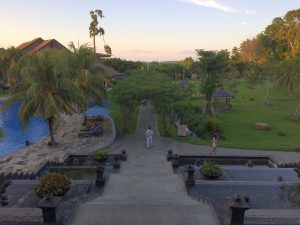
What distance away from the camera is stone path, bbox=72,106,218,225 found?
1059 cm

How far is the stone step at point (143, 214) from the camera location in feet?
34.2

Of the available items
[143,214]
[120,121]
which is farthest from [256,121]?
[143,214]

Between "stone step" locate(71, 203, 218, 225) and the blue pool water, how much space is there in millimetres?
14767

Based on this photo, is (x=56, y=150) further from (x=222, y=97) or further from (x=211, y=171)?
(x=222, y=97)

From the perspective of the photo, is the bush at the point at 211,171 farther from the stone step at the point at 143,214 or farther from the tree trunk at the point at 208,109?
the tree trunk at the point at 208,109

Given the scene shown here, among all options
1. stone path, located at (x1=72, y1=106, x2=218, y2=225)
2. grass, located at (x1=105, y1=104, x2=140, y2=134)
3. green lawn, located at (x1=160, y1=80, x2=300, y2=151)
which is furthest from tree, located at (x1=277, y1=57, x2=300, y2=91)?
stone path, located at (x1=72, y1=106, x2=218, y2=225)

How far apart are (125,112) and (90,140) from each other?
12.7ft

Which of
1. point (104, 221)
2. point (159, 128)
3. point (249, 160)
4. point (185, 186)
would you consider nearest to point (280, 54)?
point (159, 128)

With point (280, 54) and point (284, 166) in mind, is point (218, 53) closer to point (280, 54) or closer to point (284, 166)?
point (284, 166)

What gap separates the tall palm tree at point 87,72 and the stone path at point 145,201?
864 centimetres

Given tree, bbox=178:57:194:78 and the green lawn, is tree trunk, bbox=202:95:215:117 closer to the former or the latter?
the green lawn

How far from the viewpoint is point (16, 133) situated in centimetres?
3134

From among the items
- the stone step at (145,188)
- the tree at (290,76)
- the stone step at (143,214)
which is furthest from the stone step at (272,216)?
the tree at (290,76)

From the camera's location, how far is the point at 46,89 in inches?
858
